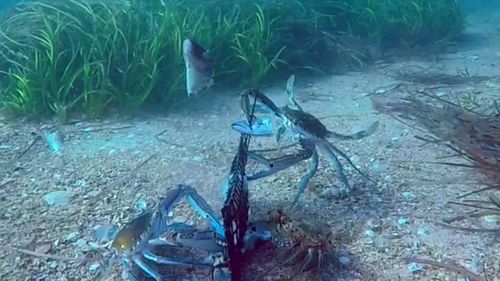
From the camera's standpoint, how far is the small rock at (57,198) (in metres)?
3.77

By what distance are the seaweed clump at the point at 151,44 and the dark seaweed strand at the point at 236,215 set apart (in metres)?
3.46

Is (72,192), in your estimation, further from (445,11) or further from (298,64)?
(445,11)

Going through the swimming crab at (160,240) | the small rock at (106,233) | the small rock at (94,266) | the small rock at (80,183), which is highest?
the swimming crab at (160,240)

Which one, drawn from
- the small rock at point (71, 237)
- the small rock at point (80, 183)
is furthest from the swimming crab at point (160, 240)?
the small rock at point (80, 183)

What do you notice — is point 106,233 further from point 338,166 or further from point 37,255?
point 338,166

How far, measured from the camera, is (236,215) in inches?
96.1

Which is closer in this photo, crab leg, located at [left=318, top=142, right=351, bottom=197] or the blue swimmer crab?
the blue swimmer crab

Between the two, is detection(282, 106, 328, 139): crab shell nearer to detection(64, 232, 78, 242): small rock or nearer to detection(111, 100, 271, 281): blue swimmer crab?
detection(111, 100, 271, 281): blue swimmer crab

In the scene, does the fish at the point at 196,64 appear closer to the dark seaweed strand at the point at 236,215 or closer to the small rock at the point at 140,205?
the small rock at the point at 140,205

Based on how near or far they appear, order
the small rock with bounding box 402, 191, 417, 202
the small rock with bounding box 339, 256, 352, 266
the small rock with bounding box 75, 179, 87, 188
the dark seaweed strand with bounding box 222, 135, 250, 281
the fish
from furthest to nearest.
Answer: the fish, the small rock with bounding box 75, 179, 87, 188, the small rock with bounding box 402, 191, 417, 202, the small rock with bounding box 339, 256, 352, 266, the dark seaweed strand with bounding box 222, 135, 250, 281

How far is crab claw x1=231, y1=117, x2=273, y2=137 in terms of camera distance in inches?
122

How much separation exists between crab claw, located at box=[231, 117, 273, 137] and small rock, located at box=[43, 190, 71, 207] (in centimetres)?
160

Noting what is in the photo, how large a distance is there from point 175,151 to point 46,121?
195 cm

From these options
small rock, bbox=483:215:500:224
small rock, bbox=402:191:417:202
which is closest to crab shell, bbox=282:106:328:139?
small rock, bbox=402:191:417:202
